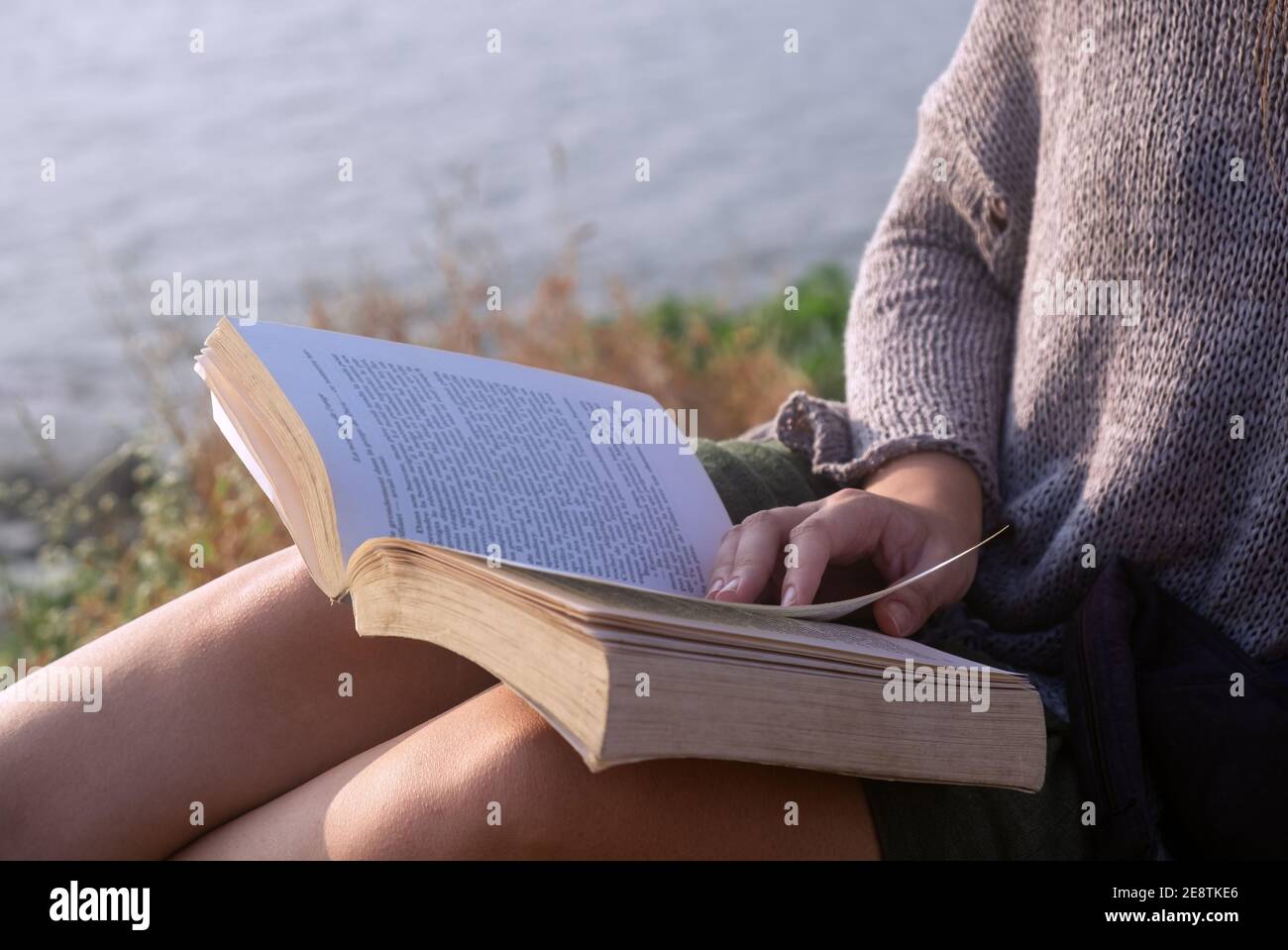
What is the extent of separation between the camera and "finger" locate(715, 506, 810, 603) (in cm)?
113

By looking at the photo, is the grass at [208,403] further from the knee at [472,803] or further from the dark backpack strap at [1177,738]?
the dark backpack strap at [1177,738]

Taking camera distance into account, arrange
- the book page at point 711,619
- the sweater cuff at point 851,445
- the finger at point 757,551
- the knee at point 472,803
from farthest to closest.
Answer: the sweater cuff at point 851,445 < the finger at point 757,551 < the knee at point 472,803 < the book page at point 711,619

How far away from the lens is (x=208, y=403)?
11.1 feet

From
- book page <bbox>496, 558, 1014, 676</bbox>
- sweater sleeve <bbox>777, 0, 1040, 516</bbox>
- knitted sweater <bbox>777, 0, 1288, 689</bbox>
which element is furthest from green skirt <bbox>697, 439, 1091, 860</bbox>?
sweater sleeve <bbox>777, 0, 1040, 516</bbox>

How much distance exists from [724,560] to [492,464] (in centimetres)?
23

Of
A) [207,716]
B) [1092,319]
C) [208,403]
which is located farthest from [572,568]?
[208,403]

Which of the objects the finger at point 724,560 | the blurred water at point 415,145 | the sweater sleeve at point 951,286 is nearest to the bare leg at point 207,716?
the finger at point 724,560

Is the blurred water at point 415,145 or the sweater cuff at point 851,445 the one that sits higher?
the blurred water at point 415,145

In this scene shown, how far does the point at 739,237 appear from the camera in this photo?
588cm

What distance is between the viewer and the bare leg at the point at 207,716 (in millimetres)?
1184

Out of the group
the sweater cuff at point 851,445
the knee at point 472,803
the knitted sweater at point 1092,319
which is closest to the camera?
the knee at point 472,803
